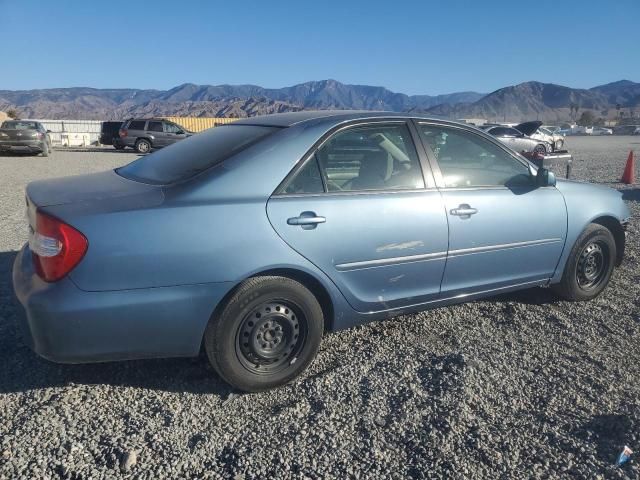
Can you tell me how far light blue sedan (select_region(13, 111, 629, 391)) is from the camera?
2484 mm

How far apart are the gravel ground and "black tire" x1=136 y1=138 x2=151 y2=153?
2359 centimetres

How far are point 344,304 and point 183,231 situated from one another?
1.06 m

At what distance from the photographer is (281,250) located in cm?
276

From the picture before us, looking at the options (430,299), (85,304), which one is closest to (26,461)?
(85,304)

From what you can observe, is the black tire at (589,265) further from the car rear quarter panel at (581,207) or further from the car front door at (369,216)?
the car front door at (369,216)

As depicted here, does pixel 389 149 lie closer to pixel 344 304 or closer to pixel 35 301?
pixel 344 304

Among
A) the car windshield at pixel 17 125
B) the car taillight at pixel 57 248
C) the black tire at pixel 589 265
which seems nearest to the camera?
the car taillight at pixel 57 248

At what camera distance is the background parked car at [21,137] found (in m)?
19.9

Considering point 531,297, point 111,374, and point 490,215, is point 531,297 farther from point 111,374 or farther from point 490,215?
point 111,374

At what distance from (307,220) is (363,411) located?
1.06 metres

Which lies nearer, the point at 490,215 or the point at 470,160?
the point at 490,215

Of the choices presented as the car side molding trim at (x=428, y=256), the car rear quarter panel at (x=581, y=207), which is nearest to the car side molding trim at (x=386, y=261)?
the car side molding trim at (x=428, y=256)

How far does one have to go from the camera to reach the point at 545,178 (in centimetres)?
380

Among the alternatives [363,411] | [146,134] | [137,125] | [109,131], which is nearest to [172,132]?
[146,134]
